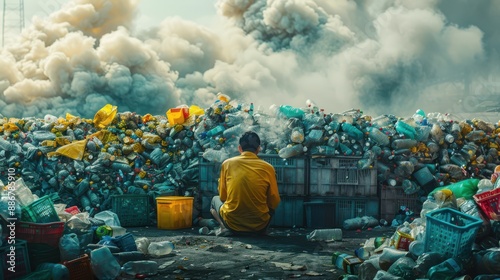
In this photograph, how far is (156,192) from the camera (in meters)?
9.30

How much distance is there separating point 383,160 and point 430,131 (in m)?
1.05

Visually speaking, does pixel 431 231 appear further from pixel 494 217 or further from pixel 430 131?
pixel 430 131

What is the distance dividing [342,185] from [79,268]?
189 inches

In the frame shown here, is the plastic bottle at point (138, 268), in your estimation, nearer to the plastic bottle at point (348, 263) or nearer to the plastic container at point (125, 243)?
the plastic container at point (125, 243)

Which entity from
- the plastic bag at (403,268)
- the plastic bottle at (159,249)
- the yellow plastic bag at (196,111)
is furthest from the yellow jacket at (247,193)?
the yellow plastic bag at (196,111)

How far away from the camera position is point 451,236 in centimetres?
473

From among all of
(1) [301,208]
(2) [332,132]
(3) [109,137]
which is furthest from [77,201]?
(2) [332,132]

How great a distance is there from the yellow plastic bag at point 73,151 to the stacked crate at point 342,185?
3895 mm

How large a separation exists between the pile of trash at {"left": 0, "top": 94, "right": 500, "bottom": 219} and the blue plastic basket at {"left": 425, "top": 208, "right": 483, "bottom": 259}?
3.90 meters

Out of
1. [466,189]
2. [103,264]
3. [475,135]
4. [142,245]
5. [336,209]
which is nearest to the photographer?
[103,264]

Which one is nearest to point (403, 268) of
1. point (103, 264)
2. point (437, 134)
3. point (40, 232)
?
point (103, 264)

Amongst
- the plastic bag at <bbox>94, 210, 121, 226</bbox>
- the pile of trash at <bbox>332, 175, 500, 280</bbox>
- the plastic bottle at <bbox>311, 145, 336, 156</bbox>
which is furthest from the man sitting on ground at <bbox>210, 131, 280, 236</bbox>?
the pile of trash at <bbox>332, 175, 500, 280</bbox>

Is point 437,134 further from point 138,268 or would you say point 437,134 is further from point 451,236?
point 138,268

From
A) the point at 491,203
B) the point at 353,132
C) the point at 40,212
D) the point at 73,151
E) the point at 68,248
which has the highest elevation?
the point at 353,132
